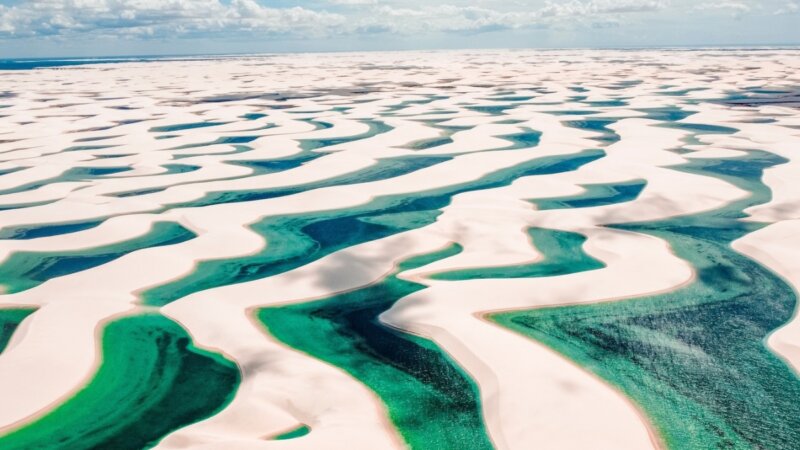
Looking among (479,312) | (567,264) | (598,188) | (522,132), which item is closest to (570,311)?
(479,312)

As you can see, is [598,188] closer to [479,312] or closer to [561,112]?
[479,312]

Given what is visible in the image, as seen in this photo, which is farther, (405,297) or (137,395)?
(405,297)

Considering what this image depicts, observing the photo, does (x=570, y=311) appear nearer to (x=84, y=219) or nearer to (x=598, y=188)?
(x=598, y=188)

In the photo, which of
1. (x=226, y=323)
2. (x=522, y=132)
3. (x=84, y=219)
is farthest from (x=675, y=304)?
(x=522, y=132)

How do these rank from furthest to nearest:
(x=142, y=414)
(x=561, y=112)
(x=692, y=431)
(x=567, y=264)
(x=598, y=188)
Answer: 1. (x=561, y=112)
2. (x=598, y=188)
3. (x=567, y=264)
4. (x=142, y=414)
5. (x=692, y=431)

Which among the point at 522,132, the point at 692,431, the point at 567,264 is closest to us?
the point at 692,431

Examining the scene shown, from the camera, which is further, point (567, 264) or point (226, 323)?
point (567, 264)
